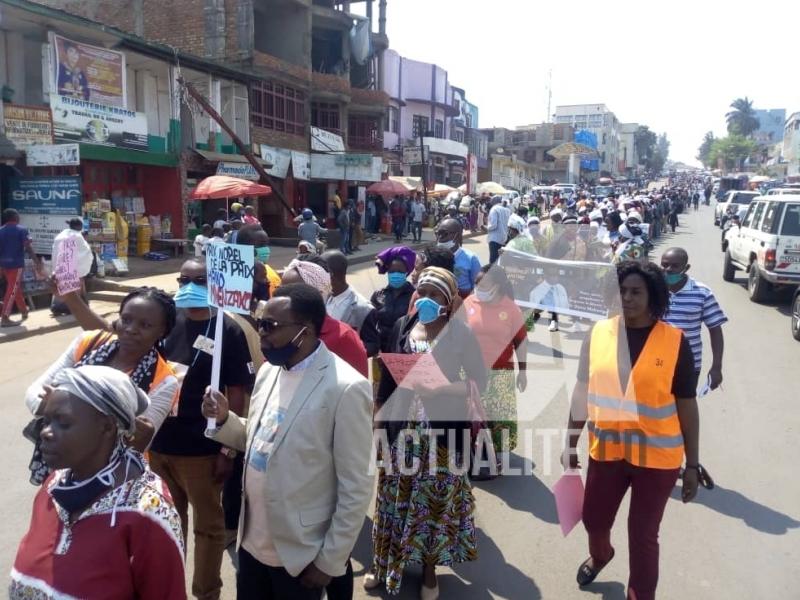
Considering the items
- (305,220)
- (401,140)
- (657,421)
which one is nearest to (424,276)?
(657,421)

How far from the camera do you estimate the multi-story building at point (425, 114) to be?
40250 mm

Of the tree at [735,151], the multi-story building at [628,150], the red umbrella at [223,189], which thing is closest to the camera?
the red umbrella at [223,189]

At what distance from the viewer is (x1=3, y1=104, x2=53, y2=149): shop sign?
1240cm

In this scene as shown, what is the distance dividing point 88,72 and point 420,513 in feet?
46.5

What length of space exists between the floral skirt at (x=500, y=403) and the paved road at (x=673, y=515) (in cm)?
39

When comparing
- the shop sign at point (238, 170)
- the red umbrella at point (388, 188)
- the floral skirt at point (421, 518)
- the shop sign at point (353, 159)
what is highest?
the shop sign at point (353, 159)

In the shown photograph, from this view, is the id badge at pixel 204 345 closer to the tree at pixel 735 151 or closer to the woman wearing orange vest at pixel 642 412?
the woman wearing orange vest at pixel 642 412

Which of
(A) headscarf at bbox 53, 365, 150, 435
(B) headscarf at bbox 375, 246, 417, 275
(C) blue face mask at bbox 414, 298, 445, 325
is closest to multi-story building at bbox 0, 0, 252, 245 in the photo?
(B) headscarf at bbox 375, 246, 417, 275

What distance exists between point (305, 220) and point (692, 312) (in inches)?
451

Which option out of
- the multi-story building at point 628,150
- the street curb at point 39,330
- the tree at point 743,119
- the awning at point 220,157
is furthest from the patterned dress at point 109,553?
the tree at point 743,119

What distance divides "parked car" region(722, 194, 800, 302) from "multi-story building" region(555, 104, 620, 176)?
76.1m

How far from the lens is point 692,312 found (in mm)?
4551

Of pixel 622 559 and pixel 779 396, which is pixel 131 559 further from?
pixel 779 396

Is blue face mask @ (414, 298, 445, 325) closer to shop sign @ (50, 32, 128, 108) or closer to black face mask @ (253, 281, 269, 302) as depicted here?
black face mask @ (253, 281, 269, 302)
